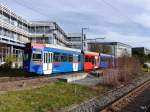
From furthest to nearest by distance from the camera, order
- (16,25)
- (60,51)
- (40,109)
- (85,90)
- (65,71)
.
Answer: (16,25), (65,71), (60,51), (85,90), (40,109)

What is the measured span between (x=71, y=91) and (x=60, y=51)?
11.3m

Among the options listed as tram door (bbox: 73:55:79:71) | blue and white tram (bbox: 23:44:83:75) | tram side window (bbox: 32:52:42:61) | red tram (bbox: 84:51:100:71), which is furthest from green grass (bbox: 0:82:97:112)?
red tram (bbox: 84:51:100:71)

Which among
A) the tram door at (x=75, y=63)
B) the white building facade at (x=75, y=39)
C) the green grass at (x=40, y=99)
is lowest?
the green grass at (x=40, y=99)

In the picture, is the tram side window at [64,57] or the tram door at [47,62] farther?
the tram side window at [64,57]

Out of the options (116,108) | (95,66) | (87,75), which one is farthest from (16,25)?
(116,108)

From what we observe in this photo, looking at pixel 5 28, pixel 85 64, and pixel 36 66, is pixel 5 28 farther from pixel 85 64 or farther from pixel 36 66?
pixel 36 66

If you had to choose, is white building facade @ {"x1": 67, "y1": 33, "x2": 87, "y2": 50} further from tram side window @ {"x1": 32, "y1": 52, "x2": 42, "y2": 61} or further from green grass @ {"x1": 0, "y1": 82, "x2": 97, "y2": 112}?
green grass @ {"x1": 0, "y1": 82, "x2": 97, "y2": 112}

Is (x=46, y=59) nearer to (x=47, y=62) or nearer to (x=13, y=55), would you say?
(x=47, y=62)

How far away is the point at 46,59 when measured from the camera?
92.9ft

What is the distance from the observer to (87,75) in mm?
34562

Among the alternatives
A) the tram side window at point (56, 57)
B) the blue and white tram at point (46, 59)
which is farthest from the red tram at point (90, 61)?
the tram side window at point (56, 57)

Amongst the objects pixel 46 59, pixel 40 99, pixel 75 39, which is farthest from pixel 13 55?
pixel 75 39

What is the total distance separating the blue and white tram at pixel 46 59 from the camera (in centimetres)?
2738

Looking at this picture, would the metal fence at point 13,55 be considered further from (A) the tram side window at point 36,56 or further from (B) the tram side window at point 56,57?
Answer: (A) the tram side window at point 36,56
